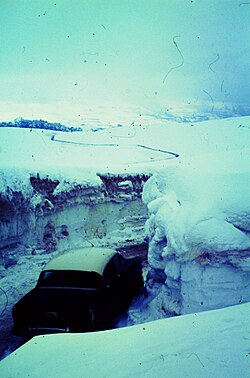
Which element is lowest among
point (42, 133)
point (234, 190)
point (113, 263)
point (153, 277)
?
point (153, 277)

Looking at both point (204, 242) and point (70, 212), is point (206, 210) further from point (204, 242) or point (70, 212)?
point (70, 212)

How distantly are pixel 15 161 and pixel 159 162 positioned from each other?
267 cm

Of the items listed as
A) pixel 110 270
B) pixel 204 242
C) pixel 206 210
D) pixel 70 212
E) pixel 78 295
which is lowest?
pixel 78 295

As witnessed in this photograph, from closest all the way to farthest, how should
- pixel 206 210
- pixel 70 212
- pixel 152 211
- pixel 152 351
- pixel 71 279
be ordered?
pixel 152 351
pixel 206 210
pixel 71 279
pixel 152 211
pixel 70 212

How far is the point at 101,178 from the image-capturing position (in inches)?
270

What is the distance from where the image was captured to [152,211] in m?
3.62

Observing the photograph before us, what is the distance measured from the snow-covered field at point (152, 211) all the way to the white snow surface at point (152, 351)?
0.01 m

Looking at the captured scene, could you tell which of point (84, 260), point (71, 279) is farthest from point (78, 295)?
point (84, 260)

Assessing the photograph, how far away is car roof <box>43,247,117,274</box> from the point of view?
314 centimetres

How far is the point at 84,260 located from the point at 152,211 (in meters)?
0.90

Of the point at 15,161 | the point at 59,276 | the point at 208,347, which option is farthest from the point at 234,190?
the point at 15,161

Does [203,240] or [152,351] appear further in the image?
[203,240]

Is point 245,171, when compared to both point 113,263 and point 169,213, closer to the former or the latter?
point 169,213

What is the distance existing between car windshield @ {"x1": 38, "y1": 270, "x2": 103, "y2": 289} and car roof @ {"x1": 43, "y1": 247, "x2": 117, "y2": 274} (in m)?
0.04
